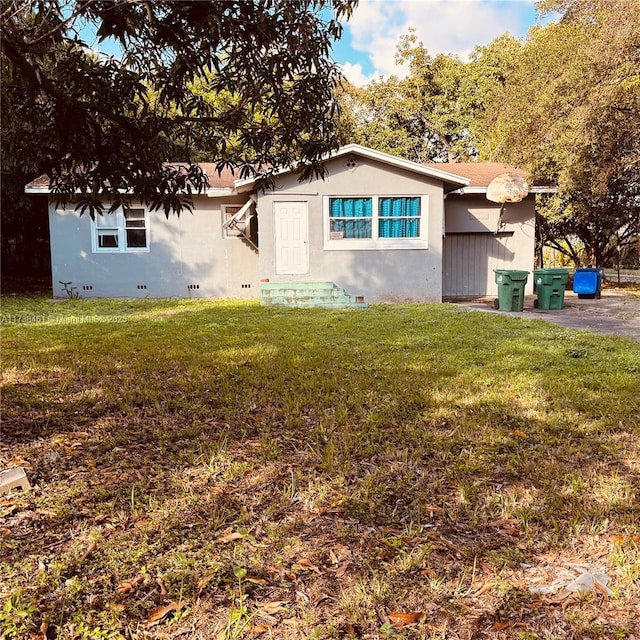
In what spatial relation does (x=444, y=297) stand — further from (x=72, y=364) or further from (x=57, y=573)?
(x=57, y=573)

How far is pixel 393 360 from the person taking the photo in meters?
5.68

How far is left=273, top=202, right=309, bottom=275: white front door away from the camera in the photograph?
40.8 ft

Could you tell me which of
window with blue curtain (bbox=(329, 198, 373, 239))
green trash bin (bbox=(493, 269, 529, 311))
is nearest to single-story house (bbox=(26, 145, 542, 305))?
window with blue curtain (bbox=(329, 198, 373, 239))

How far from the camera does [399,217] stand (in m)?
12.6

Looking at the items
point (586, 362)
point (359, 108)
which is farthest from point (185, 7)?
point (359, 108)

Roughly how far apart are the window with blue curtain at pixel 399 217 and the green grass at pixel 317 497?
773 centimetres

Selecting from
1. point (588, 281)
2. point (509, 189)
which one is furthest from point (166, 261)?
point (588, 281)

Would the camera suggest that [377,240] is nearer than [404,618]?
No

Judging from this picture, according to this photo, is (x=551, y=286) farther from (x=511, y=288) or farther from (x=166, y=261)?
(x=166, y=261)

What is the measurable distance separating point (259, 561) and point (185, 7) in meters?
3.27

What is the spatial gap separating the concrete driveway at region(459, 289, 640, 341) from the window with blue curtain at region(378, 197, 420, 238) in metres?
2.50

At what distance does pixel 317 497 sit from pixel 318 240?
33.8ft

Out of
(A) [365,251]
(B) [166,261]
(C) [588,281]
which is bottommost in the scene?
(C) [588,281]

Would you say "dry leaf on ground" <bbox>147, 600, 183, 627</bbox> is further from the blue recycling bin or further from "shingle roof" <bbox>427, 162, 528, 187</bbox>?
the blue recycling bin
